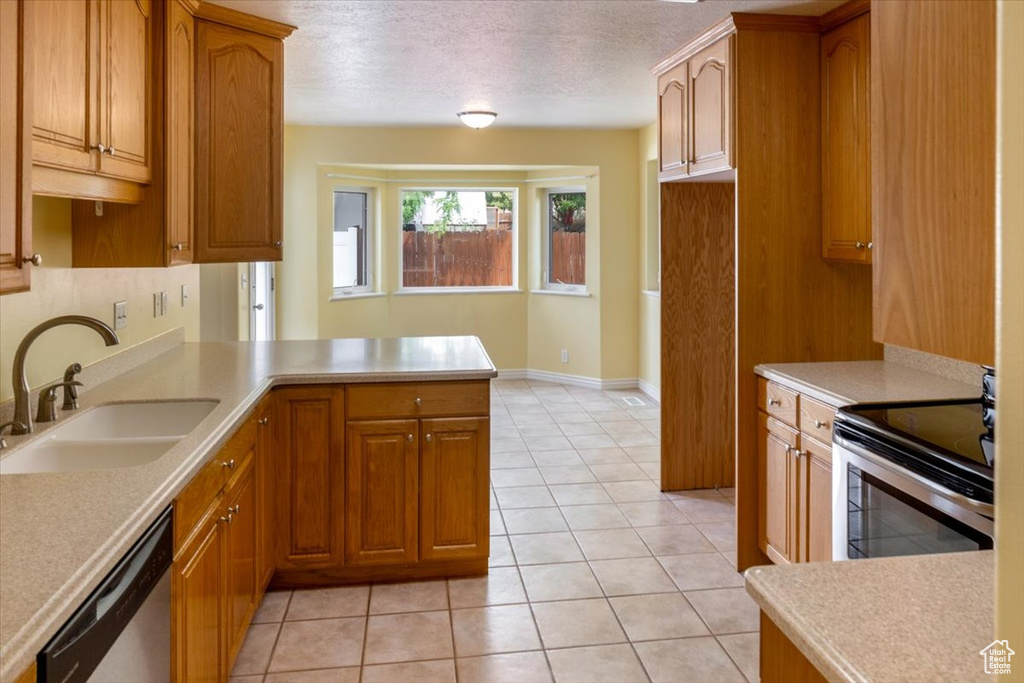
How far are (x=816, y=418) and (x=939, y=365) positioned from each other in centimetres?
63

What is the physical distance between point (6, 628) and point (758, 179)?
10.1 ft

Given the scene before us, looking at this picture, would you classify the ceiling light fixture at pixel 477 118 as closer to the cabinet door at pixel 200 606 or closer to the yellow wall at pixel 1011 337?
the cabinet door at pixel 200 606

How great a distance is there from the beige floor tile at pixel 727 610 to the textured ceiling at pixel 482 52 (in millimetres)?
2322

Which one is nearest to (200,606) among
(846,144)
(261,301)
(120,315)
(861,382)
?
(120,315)

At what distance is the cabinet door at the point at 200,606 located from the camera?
1.81 metres

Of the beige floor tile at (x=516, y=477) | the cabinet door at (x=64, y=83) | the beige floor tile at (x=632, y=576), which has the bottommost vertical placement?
the beige floor tile at (x=632, y=576)

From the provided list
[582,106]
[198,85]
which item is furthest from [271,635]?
[582,106]

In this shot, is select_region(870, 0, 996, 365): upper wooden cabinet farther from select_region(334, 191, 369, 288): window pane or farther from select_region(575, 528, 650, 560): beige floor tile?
select_region(334, 191, 369, 288): window pane

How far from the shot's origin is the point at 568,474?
4.82 metres

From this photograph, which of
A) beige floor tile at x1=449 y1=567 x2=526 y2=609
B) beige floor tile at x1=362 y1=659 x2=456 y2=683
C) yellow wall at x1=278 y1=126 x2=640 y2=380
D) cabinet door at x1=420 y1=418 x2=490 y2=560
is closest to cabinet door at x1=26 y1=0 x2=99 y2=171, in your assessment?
cabinet door at x1=420 y1=418 x2=490 y2=560

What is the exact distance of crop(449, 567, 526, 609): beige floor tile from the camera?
3.08m

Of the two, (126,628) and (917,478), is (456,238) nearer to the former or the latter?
(917,478)

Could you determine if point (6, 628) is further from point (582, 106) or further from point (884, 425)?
point (582, 106)

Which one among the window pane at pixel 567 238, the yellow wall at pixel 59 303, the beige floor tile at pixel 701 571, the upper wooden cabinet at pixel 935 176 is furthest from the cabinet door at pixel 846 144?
the window pane at pixel 567 238
